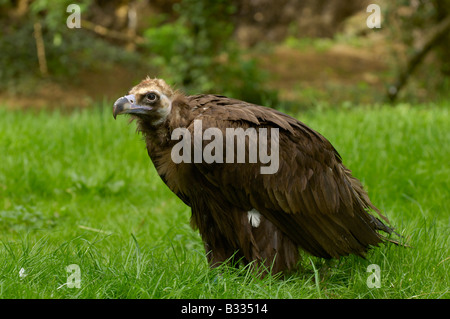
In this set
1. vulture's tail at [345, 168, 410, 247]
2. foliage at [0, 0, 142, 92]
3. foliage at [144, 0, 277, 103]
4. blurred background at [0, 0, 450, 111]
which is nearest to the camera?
vulture's tail at [345, 168, 410, 247]

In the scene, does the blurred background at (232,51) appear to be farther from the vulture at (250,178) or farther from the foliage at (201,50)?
the vulture at (250,178)

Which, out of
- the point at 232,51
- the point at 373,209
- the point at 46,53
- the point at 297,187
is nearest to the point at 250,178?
the point at 297,187

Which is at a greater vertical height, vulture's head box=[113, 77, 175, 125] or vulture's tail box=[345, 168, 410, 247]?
vulture's head box=[113, 77, 175, 125]

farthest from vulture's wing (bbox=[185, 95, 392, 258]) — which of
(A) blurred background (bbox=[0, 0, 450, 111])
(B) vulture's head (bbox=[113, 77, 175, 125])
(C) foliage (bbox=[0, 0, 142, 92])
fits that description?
(C) foliage (bbox=[0, 0, 142, 92])

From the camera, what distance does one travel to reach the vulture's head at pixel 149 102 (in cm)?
298

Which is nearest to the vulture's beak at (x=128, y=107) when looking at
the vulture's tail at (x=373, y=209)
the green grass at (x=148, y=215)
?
the green grass at (x=148, y=215)

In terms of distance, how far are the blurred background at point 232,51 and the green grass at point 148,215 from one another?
140 cm

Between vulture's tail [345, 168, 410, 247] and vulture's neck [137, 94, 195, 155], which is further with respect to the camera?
vulture's tail [345, 168, 410, 247]

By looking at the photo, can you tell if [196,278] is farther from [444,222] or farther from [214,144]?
[444,222]

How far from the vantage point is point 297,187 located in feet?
10.5

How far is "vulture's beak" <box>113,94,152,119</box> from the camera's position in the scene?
2901mm

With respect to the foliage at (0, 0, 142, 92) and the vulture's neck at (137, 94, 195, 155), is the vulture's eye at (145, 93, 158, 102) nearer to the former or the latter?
the vulture's neck at (137, 94, 195, 155)

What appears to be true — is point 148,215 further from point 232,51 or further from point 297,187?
point 232,51

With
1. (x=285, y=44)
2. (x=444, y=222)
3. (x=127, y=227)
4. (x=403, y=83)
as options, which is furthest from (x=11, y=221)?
(x=285, y=44)
